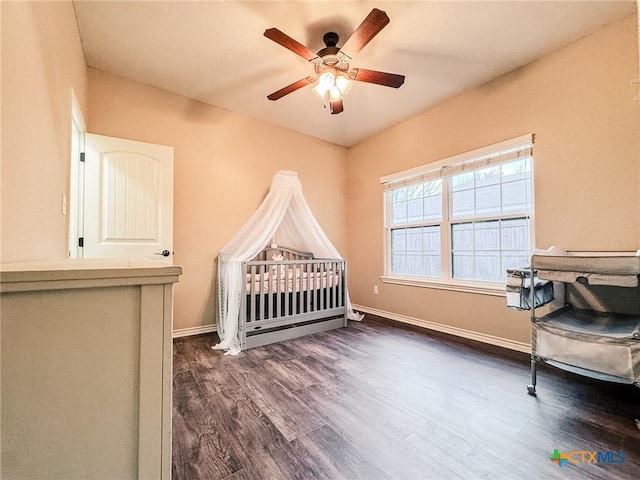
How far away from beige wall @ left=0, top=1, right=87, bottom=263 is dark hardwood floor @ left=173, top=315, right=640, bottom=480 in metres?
1.18

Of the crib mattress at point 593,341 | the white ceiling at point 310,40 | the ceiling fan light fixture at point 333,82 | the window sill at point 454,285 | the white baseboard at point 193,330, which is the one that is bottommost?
the white baseboard at point 193,330

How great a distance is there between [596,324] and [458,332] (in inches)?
50.6

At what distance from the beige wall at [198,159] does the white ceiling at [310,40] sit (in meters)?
0.21

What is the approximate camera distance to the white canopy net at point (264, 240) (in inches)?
99.7

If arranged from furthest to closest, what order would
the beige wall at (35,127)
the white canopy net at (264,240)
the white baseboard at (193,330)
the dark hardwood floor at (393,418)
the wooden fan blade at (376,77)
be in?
the white baseboard at (193,330) < the white canopy net at (264,240) < the wooden fan blade at (376,77) < the dark hardwood floor at (393,418) < the beige wall at (35,127)

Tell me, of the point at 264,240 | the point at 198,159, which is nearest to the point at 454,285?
the point at 264,240

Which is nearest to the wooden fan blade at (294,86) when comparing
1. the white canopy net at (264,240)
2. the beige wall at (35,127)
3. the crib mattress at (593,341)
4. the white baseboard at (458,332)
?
the white canopy net at (264,240)

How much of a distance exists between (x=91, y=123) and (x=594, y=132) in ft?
14.1

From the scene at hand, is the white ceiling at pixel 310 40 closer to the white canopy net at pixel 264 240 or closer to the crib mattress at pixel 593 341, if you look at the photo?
the white canopy net at pixel 264 240

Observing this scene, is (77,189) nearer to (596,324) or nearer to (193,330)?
(193,330)

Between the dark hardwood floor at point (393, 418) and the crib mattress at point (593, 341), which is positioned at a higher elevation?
the crib mattress at point (593, 341)

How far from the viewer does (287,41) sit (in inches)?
68.2

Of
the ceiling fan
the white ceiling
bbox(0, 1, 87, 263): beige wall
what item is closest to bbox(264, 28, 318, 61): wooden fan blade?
the ceiling fan

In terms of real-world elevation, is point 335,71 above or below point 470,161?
above
